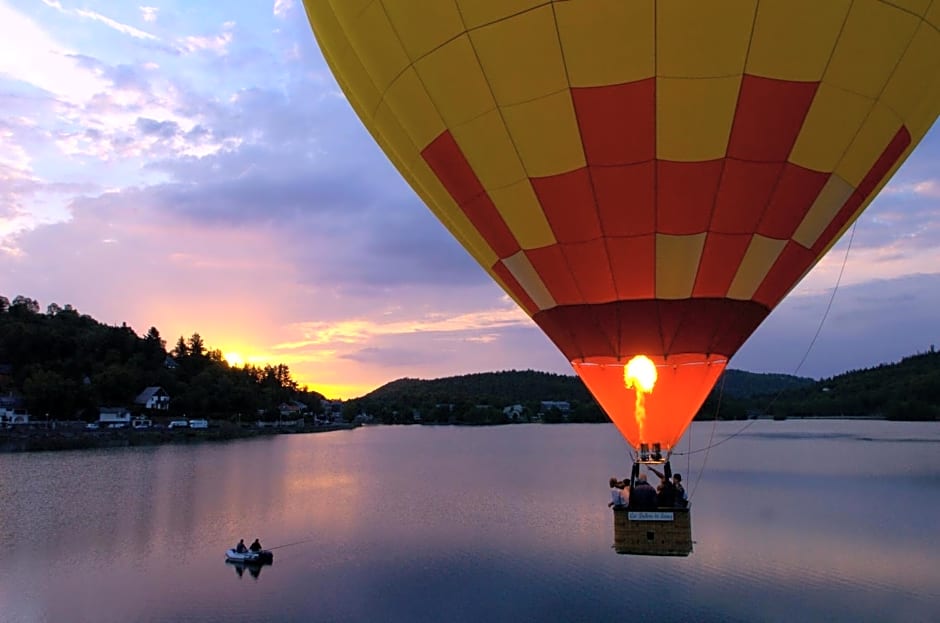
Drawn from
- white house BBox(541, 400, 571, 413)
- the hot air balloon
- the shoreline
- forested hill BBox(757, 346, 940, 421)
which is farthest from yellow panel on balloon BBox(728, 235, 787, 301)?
white house BBox(541, 400, 571, 413)

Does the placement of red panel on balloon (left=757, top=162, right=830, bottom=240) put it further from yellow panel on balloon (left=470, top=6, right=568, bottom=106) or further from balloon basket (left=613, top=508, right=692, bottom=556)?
balloon basket (left=613, top=508, right=692, bottom=556)

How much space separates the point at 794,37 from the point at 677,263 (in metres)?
1.17

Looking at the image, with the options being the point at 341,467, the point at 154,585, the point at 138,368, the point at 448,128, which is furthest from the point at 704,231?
the point at 138,368

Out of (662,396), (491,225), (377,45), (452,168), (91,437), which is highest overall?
(377,45)

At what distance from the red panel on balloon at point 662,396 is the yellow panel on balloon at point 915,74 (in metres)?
1.56

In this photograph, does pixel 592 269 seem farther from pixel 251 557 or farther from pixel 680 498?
pixel 251 557

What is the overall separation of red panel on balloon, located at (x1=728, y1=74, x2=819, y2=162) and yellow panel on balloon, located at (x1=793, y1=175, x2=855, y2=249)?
417mm

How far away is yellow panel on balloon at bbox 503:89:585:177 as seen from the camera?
3.46m

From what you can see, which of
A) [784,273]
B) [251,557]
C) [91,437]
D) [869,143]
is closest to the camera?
[869,143]

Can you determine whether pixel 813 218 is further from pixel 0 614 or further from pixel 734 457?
pixel 734 457

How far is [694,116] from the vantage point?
132 inches

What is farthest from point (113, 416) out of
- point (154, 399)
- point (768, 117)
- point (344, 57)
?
point (768, 117)

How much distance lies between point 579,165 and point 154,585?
37.9 ft

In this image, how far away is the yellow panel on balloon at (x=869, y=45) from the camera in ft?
10.5
